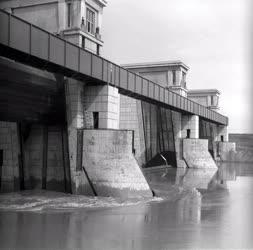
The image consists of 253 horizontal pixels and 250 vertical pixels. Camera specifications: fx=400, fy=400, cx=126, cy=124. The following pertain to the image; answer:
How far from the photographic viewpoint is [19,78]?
919 inches

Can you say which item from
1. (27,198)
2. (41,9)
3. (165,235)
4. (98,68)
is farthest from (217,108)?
(165,235)

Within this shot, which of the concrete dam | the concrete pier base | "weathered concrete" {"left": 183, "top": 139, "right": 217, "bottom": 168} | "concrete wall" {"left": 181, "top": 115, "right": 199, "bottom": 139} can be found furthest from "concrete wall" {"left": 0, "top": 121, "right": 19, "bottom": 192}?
the concrete pier base

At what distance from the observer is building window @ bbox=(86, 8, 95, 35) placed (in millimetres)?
36534

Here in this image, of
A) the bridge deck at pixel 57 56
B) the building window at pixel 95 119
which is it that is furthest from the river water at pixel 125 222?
the bridge deck at pixel 57 56

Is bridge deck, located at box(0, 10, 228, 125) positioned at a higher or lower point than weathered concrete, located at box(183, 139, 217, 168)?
higher

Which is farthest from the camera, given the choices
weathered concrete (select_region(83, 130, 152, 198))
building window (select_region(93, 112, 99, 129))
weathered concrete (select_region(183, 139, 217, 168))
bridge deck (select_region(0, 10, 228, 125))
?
weathered concrete (select_region(183, 139, 217, 168))

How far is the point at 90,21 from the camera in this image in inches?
1454

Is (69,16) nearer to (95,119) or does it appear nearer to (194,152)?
(95,119)

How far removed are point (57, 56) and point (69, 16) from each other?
15755mm

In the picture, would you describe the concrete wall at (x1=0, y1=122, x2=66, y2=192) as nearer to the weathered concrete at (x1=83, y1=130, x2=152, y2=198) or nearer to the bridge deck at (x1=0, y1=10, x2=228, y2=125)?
the weathered concrete at (x1=83, y1=130, x2=152, y2=198)

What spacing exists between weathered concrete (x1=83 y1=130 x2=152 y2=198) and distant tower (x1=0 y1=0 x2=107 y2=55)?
14008mm

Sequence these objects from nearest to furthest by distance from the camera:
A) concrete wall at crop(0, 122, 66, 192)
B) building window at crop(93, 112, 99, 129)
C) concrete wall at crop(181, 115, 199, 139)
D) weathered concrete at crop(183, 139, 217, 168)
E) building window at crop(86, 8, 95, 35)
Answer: concrete wall at crop(0, 122, 66, 192) < building window at crop(93, 112, 99, 129) < building window at crop(86, 8, 95, 35) < weathered concrete at crop(183, 139, 217, 168) < concrete wall at crop(181, 115, 199, 139)

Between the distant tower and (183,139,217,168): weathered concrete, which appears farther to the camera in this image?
(183,139,217,168): weathered concrete

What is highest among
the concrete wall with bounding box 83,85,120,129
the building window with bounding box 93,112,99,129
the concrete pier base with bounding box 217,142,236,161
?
the concrete wall with bounding box 83,85,120,129
